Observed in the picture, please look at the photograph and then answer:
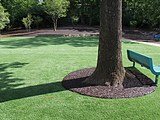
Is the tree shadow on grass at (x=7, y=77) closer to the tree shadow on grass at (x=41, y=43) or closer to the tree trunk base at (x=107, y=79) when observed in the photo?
the tree trunk base at (x=107, y=79)

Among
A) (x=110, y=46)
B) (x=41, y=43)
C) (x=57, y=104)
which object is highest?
(x=110, y=46)

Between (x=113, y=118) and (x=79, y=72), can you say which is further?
(x=79, y=72)

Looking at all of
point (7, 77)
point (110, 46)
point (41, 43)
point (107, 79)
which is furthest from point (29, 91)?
point (41, 43)

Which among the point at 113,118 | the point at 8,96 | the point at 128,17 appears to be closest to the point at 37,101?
the point at 8,96

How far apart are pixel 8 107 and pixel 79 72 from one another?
297 centimetres

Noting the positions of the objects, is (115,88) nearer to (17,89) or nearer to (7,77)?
(17,89)

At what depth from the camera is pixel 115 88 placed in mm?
4523

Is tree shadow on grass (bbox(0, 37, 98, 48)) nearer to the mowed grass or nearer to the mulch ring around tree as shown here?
the mowed grass

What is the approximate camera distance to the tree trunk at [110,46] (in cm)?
450

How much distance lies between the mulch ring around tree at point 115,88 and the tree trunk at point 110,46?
0.25 m

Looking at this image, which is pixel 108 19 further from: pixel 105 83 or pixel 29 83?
pixel 29 83

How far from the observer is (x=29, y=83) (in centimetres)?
518

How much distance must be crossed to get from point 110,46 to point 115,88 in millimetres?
1245

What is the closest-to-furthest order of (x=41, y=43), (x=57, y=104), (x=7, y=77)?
(x=57, y=104), (x=7, y=77), (x=41, y=43)
